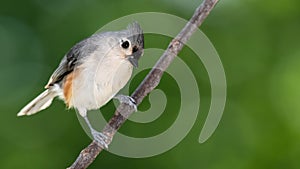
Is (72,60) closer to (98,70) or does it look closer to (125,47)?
(98,70)

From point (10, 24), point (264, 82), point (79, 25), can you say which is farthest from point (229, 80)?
point (10, 24)

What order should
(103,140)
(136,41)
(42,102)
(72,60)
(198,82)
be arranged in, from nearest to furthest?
(103,140)
(136,41)
(72,60)
(42,102)
(198,82)

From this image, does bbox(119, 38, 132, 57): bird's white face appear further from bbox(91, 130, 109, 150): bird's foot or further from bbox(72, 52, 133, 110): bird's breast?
bbox(91, 130, 109, 150): bird's foot

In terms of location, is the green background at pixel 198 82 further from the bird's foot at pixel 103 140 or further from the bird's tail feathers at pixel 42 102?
the bird's foot at pixel 103 140

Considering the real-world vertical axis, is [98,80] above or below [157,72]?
above

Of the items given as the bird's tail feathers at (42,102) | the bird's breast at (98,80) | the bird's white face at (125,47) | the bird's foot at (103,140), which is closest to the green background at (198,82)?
the bird's tail feathers at (42,102)

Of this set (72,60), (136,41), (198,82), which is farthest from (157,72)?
(198,82)

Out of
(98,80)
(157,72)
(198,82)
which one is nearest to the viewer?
(157,72)
